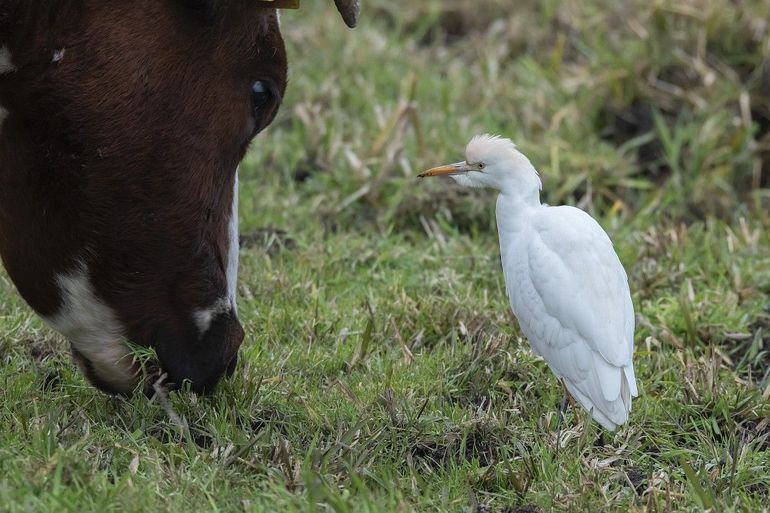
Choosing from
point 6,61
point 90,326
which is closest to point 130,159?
point 6,61

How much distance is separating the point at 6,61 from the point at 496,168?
5.29 ft

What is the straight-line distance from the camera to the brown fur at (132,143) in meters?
3.03

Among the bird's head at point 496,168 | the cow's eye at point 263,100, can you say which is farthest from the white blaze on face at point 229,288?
the bird's head at point 496,168

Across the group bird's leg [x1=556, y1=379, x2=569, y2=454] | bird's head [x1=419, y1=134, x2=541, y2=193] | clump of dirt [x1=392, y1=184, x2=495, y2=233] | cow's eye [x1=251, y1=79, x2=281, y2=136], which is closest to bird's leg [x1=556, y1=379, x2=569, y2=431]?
bird's leg [x1=556, y1=379, x2=569, y2=454]

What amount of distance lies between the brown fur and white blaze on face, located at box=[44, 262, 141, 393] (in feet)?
0.09

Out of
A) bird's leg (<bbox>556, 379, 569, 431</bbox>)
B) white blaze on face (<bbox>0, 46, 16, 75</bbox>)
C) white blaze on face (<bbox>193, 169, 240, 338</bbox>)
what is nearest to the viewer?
white blaze on face (<bbox>0, 46, 16, 75</bbox>)

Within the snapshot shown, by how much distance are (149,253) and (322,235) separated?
221cm

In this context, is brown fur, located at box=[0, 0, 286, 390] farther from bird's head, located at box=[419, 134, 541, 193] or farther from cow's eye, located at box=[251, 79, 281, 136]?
bird's head, located at box=[419, 134, 541, 193]

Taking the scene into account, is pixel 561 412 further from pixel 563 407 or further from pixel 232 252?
pixel 232 252

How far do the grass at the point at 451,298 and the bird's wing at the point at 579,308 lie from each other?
0.16 m

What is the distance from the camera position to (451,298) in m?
4.73

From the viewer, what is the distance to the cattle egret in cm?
368

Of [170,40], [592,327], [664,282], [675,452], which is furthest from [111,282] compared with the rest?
[664,282]

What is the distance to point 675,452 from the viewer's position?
3.78m
